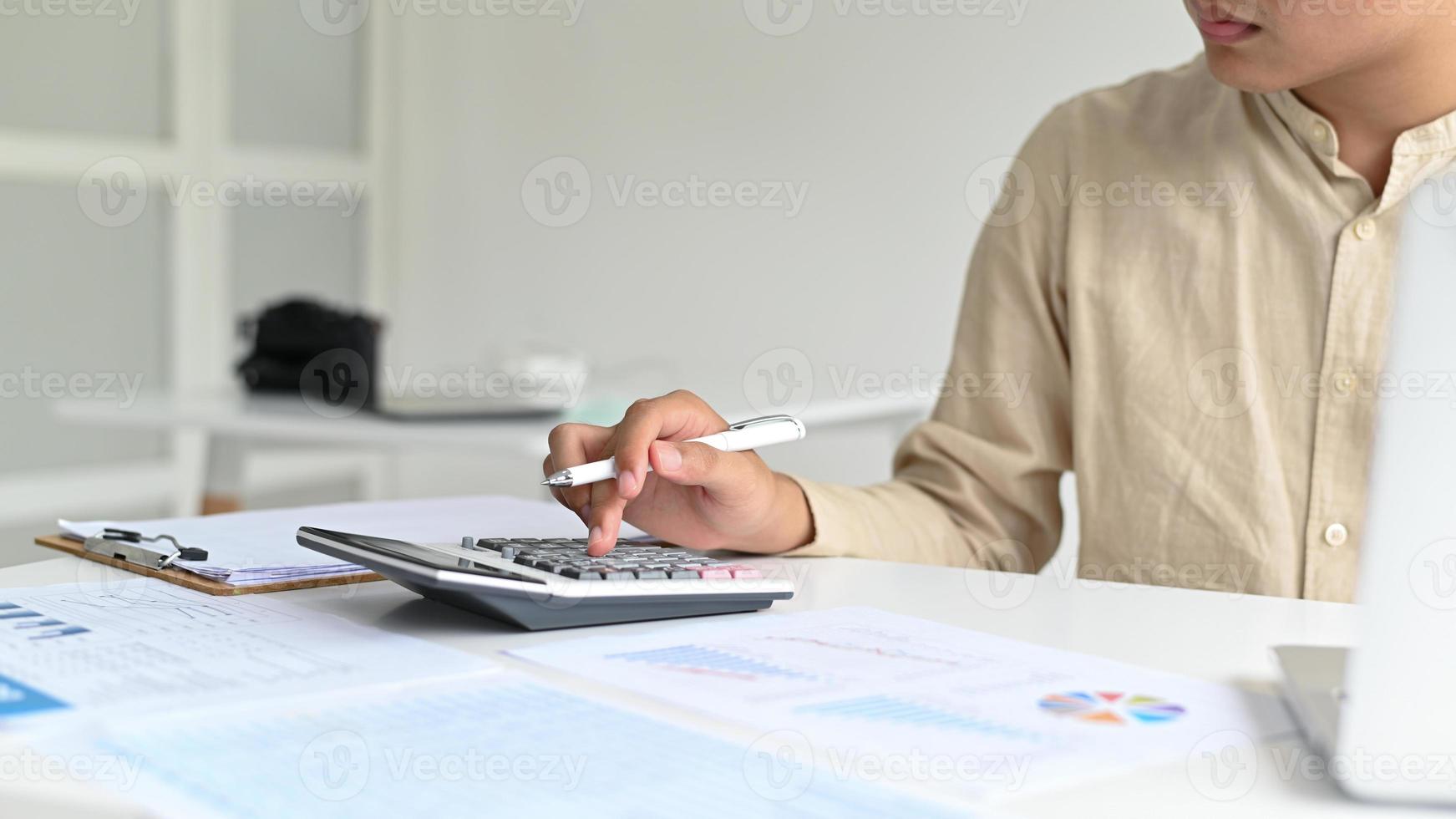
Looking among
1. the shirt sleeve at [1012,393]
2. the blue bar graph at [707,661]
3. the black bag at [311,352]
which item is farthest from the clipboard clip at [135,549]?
the black bag at [311,352]

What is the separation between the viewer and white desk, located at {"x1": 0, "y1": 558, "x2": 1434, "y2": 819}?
1.53ft

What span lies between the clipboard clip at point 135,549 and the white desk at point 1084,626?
16 millimetres

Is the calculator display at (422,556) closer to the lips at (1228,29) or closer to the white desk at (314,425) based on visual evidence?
the lips at (1228,29)

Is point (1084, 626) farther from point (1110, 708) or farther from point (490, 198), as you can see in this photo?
point (490, 198)

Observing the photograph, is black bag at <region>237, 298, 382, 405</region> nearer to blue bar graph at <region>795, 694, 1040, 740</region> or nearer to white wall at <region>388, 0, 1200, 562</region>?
white wall at <region>388, 0, 1200, 562</region>

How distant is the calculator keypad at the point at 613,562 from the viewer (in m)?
0.72

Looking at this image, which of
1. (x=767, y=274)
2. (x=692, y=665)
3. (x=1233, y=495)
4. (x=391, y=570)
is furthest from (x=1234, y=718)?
(x=767, y=274)

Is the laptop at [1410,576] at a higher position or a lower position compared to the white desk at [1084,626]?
higher

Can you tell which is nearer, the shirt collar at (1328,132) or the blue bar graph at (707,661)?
the blue bar graph at (707,661)

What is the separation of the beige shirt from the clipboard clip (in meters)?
0.46

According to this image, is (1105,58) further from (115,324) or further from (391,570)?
(391,570)

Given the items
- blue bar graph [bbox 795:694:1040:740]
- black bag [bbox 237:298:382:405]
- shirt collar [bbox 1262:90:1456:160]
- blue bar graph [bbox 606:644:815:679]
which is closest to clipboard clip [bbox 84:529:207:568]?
blue bar graph [bbox 606:644:815:679]

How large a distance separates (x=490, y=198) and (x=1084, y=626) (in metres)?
3.21

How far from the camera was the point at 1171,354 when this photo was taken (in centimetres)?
119
